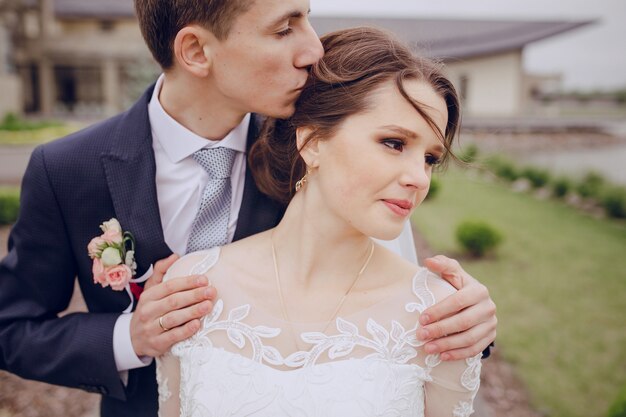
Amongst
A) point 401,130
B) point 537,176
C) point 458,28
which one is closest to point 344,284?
point 401,130

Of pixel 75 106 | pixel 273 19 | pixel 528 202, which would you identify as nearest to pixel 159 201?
pixel 273 19

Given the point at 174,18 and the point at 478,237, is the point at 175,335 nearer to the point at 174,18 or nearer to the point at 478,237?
the point at 174,18

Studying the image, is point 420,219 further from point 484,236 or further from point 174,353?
point 174,353

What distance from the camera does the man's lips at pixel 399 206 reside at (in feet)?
5.73

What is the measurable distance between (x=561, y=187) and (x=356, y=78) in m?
12.9

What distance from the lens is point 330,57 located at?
6.37 ft

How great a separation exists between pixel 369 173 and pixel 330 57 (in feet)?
1.57

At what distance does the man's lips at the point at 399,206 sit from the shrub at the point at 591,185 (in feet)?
39.8

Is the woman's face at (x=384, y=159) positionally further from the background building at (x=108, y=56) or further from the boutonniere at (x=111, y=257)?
the background building at (x=108, y=56)

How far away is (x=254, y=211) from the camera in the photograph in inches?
91.4

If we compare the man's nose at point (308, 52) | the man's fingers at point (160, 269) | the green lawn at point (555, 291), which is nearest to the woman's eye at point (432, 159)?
the man's nose at point (308, 52)

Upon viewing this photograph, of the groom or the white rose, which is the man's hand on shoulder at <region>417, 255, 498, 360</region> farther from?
the white rose

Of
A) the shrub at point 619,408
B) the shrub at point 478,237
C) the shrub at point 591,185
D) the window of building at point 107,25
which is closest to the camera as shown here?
the shrub at point 619,408

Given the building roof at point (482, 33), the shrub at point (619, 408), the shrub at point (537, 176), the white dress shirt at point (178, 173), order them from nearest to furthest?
the white dress shirt at point (178, 173) < the shrub at point (619, 408) < the shrub at point (537, 176) < the building roof at point (482, 33)
